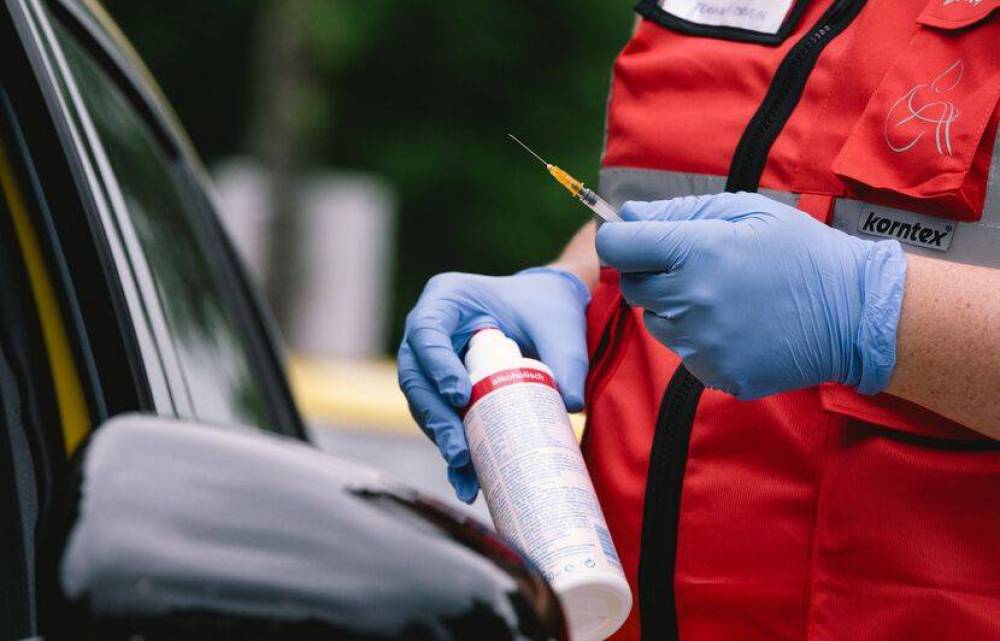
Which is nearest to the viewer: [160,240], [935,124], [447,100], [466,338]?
[935,124]

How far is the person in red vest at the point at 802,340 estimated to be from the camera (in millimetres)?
1581

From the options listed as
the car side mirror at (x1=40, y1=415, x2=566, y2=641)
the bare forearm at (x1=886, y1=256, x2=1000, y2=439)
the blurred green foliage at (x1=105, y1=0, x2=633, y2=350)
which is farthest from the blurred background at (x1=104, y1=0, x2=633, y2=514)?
the car side mirror at (x1=40, y1=415, x2=566, y2=641)

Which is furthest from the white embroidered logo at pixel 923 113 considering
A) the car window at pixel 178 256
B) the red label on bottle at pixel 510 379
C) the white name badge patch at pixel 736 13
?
the car window at pixel 178 256

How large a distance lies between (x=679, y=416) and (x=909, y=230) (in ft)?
1.07

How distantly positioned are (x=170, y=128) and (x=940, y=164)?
1293 mm

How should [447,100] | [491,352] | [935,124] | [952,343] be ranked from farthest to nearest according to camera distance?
1. [447,100]
2. [491,352]
3. [935,124]
4. [952,343]

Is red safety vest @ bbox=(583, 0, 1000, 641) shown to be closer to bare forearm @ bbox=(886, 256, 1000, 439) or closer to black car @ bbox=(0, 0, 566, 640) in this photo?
bare forearm @ bbox=(886, 256, 1000, 439)

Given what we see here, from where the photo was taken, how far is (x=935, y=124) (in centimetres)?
160

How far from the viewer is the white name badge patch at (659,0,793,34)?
5.98 feet

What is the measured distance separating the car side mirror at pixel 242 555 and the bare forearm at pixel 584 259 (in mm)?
1151

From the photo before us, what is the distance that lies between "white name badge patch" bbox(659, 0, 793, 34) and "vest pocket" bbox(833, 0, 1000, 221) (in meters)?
0.20

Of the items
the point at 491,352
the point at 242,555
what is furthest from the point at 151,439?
the point at 491,352

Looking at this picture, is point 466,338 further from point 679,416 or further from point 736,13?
point 736,13

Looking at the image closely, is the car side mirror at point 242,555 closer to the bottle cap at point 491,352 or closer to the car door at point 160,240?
the car door at point 160,240
